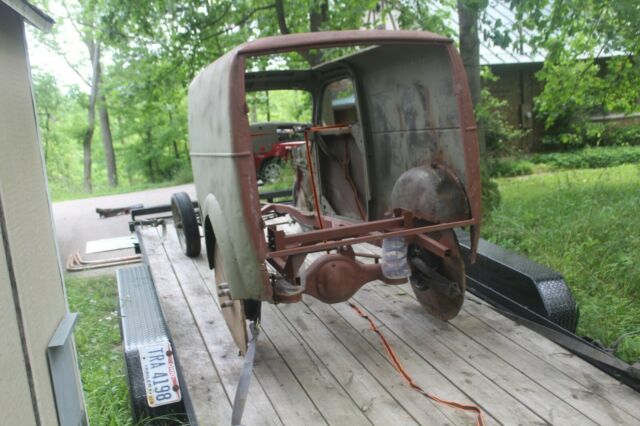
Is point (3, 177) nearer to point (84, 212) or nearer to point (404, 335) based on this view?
point (404, 335)

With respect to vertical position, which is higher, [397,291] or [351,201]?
[351,201]

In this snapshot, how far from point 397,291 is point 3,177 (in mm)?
3581

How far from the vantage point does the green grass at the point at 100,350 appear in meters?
4.07

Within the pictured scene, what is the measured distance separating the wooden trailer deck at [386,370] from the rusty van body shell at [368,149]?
0.60 metres

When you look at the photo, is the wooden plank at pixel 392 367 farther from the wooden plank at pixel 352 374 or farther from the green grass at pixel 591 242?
the green grass at pixel 591 242

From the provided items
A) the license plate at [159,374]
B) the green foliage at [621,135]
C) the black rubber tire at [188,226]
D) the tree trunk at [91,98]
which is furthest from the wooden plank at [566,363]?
the tree trunk at [91,98]

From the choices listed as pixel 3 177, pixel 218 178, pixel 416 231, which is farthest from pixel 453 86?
pixel 3 177

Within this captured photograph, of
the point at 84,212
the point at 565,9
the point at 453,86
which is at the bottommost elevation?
the point at 84,212

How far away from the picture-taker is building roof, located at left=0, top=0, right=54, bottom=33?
2.45 metres

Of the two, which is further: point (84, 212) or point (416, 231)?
point (84, 212)

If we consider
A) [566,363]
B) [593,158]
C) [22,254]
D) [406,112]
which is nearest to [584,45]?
[406,112]

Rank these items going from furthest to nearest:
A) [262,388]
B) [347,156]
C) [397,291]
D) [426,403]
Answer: [347,156], [397,291], [262,388], [426,403]

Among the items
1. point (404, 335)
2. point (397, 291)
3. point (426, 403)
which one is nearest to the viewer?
point (426, 403)

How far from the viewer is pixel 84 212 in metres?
15.9
